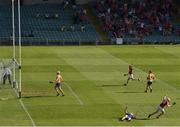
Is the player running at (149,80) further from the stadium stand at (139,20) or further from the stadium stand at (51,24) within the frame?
the stadium stand at (139,20)

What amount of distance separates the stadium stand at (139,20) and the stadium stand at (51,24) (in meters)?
2.53

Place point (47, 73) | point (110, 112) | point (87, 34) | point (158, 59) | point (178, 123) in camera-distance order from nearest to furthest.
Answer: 1. point (178, 123)
2. point (110, 112)
3. point (47, 73)
4. point (158, 59)
5. point (87, 34)

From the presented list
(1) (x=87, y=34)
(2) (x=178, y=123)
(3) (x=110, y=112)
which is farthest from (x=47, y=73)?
(1) (x=87, y=34)

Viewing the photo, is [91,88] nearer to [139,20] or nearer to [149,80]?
[149,80]

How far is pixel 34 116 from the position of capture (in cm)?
3384

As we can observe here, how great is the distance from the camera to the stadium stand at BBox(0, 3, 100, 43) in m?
74.2

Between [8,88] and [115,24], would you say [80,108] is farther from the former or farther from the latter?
[115,24]

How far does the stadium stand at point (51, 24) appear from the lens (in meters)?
74.2

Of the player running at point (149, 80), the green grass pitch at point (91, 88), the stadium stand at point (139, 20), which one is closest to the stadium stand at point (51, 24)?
the stadium stand at point (139, 20)

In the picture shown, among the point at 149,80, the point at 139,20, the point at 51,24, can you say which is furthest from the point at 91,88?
the point at 139,20

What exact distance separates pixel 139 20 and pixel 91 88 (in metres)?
39.2

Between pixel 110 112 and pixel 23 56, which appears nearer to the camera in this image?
pixel 110 112

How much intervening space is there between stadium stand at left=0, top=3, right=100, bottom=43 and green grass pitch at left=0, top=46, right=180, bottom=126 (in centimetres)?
727

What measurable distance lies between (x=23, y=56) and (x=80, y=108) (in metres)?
25.2
